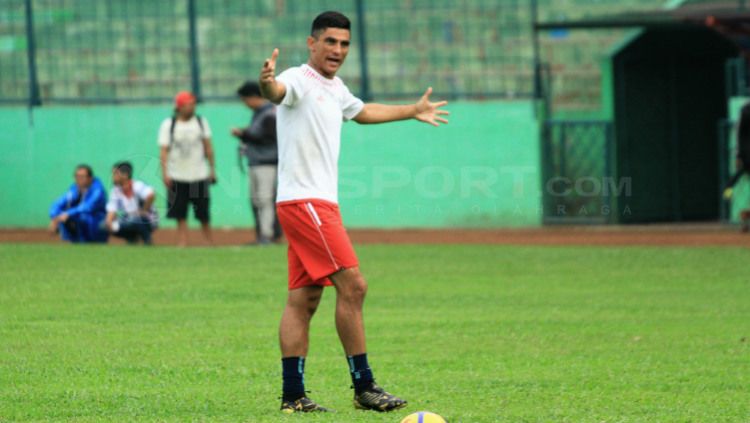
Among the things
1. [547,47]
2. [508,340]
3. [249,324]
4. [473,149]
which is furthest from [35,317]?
[547,47]

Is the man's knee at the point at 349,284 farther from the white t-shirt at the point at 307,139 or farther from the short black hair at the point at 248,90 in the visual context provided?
the short black hair at the point at 248,90

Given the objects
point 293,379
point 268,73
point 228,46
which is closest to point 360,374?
point 293,379

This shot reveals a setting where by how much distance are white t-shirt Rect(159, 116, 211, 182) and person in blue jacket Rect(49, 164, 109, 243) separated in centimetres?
117

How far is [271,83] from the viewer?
7.32 m

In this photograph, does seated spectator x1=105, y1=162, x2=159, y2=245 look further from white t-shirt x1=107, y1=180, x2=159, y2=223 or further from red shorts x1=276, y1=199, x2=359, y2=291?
red shorts x1=276, y1=199, x2=359, y2=291

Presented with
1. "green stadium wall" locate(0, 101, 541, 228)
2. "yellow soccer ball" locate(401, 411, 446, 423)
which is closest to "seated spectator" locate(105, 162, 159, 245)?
"green stadium wall" locate(0, 101, 541, 228)

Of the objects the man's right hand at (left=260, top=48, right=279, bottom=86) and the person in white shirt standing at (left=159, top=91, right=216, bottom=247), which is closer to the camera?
the man's right hand at (left=260, top=48, right=279, bottom=86)

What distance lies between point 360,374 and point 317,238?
0.74 m

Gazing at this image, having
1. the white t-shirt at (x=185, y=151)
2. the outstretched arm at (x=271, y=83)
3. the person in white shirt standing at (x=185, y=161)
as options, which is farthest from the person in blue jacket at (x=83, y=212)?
the outstretched arm at (x=271, y=83)

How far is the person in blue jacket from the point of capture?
19328mm

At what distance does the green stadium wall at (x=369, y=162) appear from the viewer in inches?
908

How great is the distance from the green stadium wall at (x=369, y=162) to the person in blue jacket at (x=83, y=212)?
12.1ft

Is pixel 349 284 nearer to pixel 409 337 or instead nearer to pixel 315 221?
pixel 315 221

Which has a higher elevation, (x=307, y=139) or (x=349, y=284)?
(x=307, y=139)
